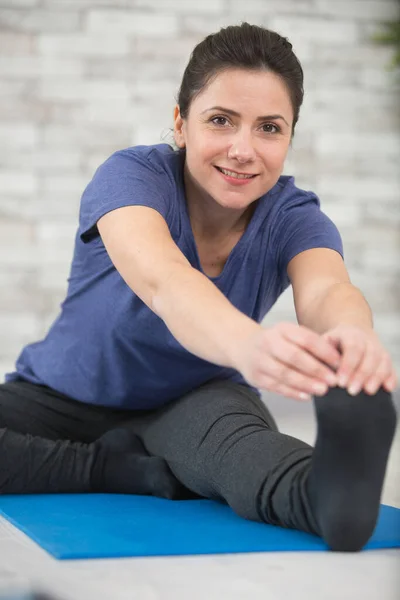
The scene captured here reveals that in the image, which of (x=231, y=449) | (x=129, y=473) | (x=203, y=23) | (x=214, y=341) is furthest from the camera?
(x=203, y=23)

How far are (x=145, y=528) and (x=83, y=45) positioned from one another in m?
3.52

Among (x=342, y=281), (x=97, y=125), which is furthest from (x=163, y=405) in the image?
(x=97, y=125)

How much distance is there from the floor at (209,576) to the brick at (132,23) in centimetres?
361

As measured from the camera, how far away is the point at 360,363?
1235 millimetres

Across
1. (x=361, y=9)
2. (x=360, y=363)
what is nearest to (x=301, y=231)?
(x=360, y=363)

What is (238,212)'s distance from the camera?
191 cm

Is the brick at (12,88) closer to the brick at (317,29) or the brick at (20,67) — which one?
the brick at (20,67)

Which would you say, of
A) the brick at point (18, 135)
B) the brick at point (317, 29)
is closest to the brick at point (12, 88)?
the brick at point (18, 135)

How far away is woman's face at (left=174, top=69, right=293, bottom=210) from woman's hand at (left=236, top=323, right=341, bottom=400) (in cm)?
62

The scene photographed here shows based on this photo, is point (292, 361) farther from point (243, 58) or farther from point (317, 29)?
point (317, 29)

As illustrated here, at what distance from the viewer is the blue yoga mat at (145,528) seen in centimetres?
139

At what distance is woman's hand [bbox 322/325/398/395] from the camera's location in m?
1.23

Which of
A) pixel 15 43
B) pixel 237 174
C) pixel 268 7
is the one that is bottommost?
pixel 237 174

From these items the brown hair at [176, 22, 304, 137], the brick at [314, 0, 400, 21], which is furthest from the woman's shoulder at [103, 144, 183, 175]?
the brick at [314, 0, 400, 21]
